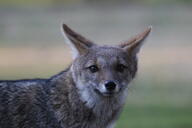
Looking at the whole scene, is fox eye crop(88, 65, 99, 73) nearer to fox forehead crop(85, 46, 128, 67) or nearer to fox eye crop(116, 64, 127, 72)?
fox forehead crop(85, 46, 128, 67)

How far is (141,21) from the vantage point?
4050 centimetres

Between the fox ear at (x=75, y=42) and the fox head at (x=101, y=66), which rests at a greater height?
the fox ear at (x=75, y=42)

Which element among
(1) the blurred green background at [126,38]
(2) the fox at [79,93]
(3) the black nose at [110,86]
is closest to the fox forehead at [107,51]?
(2) the fox at [79,93]

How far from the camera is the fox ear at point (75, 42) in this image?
12914 mm

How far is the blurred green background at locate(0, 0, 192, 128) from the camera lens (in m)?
24.4

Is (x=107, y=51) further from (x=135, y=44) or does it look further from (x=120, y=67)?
(x=135, y=44)

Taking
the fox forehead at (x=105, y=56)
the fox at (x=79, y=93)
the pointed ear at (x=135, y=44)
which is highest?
the pointed ear at (x=135, y=44)

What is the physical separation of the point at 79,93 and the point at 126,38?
2314cm

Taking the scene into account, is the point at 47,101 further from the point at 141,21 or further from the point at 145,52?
the point at 141,21

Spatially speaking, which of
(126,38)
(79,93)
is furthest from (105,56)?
(126,38)

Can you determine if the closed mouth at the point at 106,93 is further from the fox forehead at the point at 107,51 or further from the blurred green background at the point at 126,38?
the blurred green background at the point at 126,38

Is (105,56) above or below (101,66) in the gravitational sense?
above

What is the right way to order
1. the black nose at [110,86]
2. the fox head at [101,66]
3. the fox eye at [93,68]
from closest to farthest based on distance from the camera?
the black nose at [110,86], the fox head at [101,66], the fox eye at [93,68]

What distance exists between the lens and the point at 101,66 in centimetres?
1283
